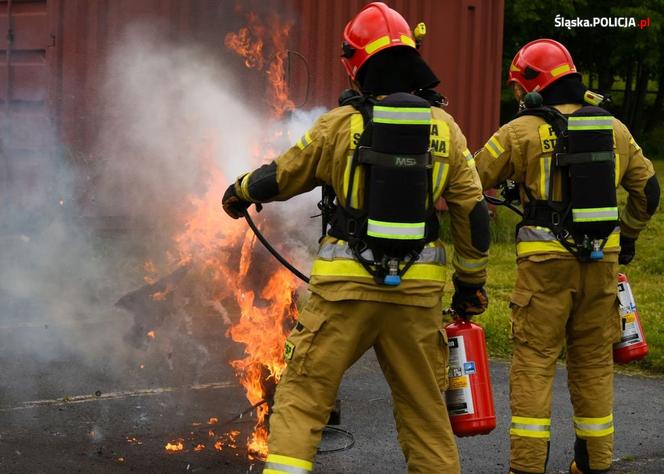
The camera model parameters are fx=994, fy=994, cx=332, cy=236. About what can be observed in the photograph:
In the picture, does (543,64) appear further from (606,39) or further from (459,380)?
(606,39)

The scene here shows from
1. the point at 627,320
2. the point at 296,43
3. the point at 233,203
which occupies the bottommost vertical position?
the point at 627,320

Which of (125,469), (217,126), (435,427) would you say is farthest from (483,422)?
(217,126)

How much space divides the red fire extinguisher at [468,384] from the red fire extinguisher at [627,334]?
1146mm

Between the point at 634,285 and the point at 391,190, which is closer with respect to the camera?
the point at 391,190

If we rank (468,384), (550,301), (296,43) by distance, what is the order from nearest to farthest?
(468,384) → (550,301) → (296,43)

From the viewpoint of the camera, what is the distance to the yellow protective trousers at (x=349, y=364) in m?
3.49

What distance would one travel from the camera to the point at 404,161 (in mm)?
3473

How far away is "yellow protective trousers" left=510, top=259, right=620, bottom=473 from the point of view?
446 centimetres

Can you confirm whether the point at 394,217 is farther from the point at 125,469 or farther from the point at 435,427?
the point at 125,469

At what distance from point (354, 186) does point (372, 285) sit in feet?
1.19

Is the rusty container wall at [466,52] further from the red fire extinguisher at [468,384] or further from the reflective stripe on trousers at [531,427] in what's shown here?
the red fire extinguisher at [468,384]

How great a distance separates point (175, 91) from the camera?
675 centimetres

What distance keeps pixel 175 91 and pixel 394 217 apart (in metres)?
3.63

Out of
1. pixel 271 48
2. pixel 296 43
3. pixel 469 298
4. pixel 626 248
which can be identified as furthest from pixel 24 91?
pixel 469 298
